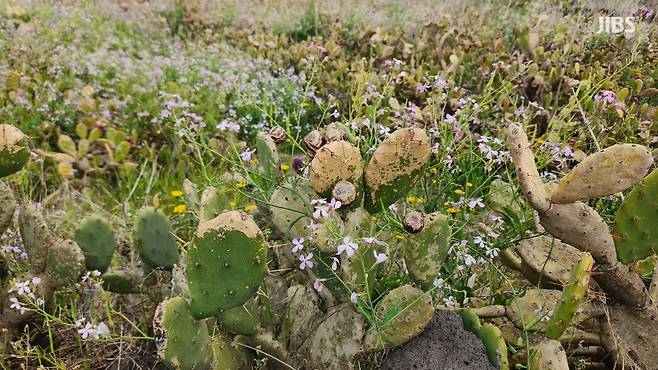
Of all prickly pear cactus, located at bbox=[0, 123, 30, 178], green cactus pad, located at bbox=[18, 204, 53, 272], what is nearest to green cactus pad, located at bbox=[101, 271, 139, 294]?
green cactus pad, located at bbox=[18, 204, 53, 272]

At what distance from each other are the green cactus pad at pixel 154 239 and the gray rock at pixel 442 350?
86 centimetres

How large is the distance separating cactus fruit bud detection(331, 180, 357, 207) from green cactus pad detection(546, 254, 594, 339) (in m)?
0.62

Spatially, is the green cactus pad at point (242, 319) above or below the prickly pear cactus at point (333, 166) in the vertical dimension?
below

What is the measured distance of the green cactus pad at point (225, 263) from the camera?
1.51 meters

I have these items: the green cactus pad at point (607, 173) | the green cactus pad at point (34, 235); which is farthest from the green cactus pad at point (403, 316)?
the green cactus pad at point (34, 235)

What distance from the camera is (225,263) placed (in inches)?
61.1

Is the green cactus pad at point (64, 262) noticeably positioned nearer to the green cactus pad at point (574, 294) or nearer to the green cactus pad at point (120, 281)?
the green cactus pad at point (120, 281)

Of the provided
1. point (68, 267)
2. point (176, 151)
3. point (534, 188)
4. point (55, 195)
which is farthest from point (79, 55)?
point (534, 188)

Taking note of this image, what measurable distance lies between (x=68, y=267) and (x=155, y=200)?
1039mm

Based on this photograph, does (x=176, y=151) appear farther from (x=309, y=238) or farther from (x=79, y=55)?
(x=309, y=238)

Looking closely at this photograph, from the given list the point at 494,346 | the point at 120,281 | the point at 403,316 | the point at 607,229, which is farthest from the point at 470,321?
the point at 120,281

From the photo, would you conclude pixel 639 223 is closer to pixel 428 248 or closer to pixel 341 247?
pixel 428 248

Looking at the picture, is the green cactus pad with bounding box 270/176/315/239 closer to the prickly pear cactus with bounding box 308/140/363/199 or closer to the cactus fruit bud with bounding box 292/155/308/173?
the cactus fruit bud with bounding box 292/155/308/173

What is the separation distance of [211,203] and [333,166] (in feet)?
1.90
